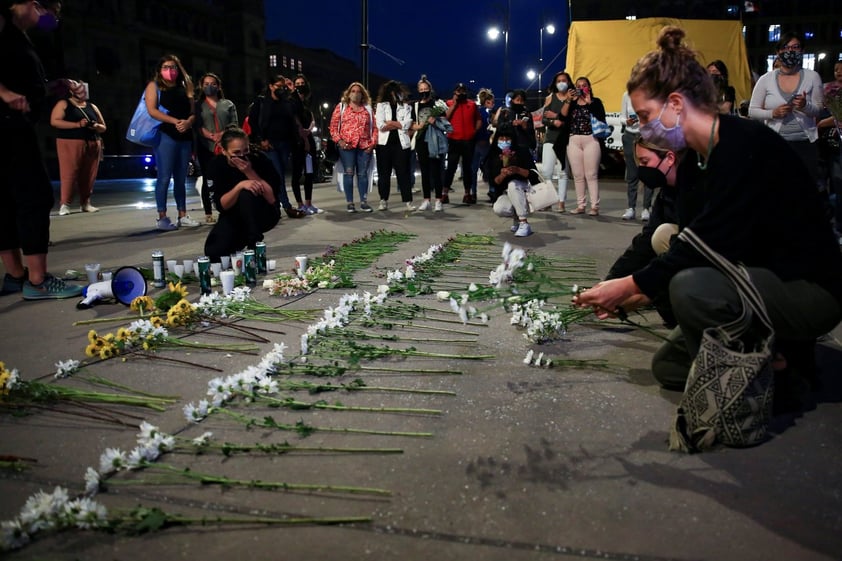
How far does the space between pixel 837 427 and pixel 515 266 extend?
6.42 feet

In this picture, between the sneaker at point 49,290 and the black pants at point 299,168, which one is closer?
the sneaker at point 49,290

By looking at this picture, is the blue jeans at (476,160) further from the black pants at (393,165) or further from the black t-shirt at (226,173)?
the black t-shirt at (226,173)

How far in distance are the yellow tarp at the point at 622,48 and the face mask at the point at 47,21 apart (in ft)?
43.0

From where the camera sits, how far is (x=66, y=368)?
3.65 meters

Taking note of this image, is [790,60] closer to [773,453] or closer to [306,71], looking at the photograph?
[773,453]

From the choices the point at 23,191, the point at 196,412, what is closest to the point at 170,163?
the point at 23,191

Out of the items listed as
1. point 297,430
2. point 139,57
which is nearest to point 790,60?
point 297,430

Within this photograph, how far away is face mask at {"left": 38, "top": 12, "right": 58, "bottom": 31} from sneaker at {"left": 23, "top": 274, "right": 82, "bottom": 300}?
1.95m

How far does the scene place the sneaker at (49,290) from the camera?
5.47 meters

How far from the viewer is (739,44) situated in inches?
669

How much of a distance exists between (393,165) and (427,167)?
558mm

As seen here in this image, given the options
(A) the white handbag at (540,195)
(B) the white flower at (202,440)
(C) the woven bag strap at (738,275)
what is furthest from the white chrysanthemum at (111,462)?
(A) the white handbag at (540,195)

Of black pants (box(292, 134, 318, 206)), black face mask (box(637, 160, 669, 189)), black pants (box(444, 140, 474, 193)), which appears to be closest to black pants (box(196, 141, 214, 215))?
black pants (box(292, 134, 318, 206))

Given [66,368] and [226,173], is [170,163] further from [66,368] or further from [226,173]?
[66,368]
